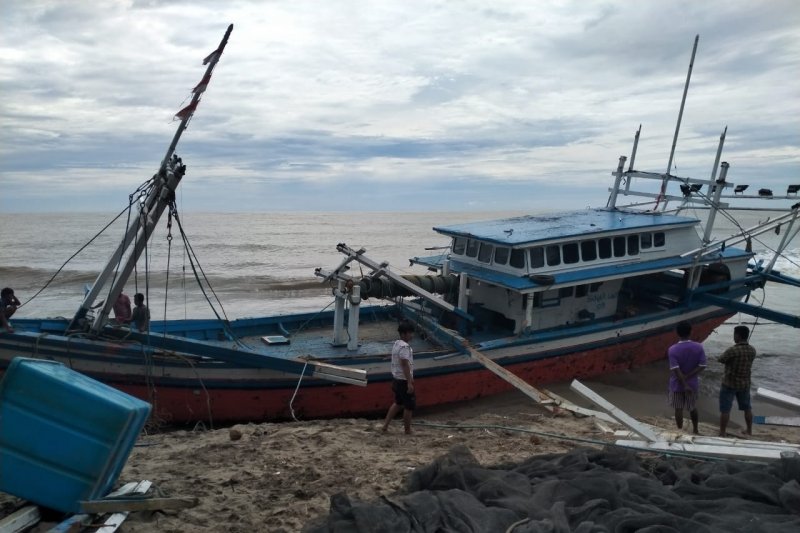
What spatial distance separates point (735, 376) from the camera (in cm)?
848

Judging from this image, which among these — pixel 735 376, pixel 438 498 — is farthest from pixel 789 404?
pixel 438 498

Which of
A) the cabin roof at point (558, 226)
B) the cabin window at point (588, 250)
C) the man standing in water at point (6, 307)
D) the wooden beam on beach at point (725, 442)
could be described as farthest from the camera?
the cabin window at point (588, 250)

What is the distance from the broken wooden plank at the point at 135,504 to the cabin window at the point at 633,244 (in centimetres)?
1088

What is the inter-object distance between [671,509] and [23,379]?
4842mm

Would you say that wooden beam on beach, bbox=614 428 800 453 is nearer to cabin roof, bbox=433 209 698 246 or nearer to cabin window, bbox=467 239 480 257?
cabin roof, bbox=433 209 698 246

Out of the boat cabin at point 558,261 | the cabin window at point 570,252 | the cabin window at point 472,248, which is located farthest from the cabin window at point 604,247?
the cabin window at point 472,248

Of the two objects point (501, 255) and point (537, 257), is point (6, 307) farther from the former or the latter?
point (537, 257)

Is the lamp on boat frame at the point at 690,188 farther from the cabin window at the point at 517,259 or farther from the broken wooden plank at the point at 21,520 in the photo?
the broken wooden plank at the point at 21,520

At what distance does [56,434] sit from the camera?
436cm

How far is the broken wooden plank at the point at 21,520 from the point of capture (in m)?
4.19

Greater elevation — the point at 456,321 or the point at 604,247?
the point at 604,247

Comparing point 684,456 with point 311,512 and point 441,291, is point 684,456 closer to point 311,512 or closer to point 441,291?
point 311,512

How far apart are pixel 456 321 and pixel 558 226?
3.13m

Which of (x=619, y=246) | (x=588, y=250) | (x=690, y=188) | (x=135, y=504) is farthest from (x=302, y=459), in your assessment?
(x=690, y=188)
